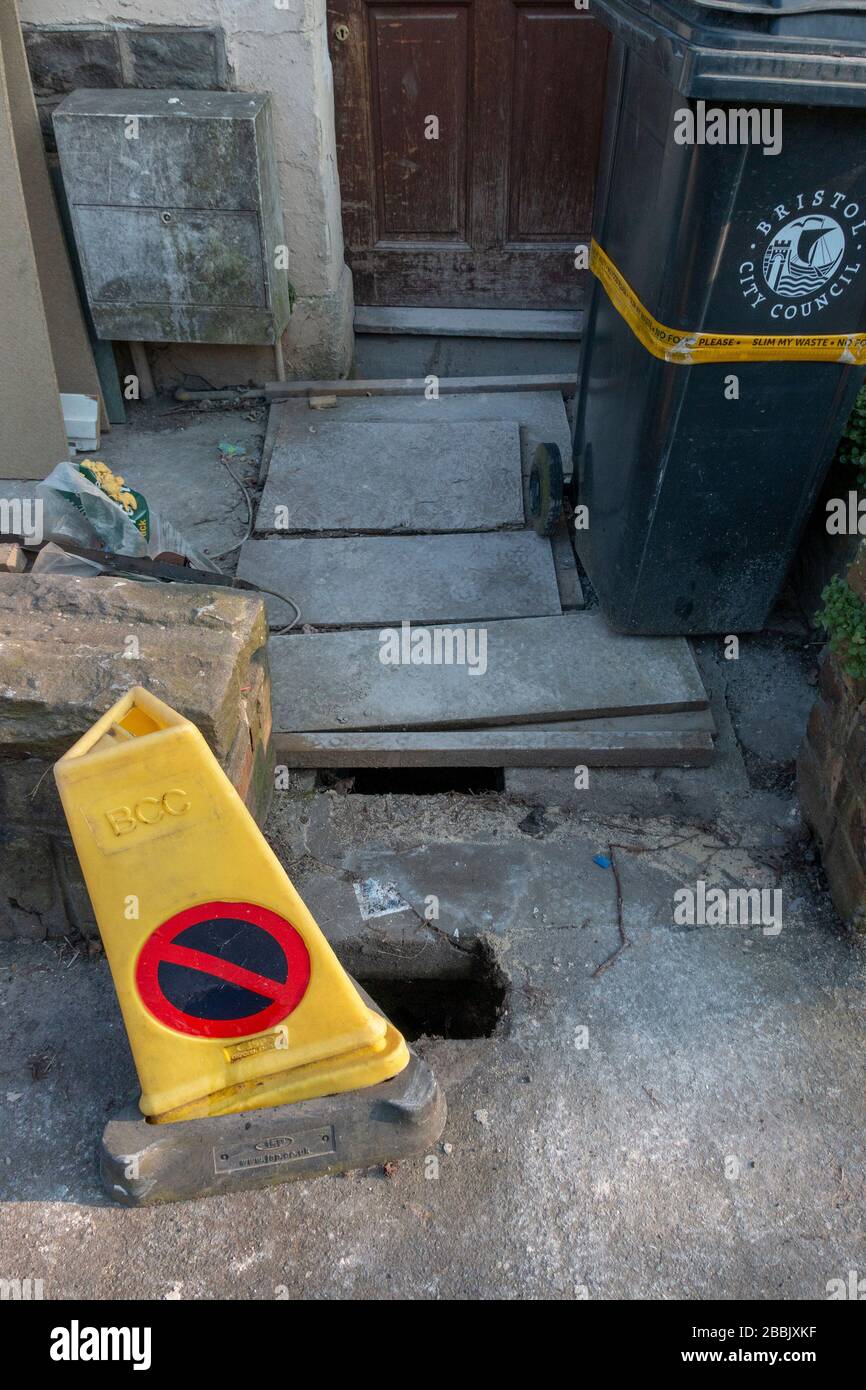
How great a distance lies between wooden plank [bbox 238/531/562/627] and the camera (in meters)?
3.90

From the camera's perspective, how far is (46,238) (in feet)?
15.0

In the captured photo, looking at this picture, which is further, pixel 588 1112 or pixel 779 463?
pixel 779 463

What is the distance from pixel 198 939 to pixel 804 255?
2.46 m

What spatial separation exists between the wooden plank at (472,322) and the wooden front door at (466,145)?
6 centimetres

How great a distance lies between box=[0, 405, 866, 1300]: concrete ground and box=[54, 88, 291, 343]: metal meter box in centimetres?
253

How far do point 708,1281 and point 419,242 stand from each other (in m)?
4.94

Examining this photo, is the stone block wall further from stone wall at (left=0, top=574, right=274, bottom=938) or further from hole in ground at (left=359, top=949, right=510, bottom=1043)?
hole in ground at (left=359, top=949, right=510, bottom=1043)

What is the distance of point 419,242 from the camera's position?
5.44 m

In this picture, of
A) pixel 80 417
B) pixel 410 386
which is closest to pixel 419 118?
pixel 410 386

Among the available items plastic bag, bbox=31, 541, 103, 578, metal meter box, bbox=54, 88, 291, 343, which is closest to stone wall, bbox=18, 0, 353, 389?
metal meter box, bbox=54, 88, 291, 343

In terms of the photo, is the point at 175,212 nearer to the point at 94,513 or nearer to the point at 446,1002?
the point at 94,513

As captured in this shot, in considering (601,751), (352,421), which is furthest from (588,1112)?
(352,421)

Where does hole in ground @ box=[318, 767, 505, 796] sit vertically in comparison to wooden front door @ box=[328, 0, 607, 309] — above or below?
below

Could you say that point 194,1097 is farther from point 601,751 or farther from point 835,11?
point 835,11
